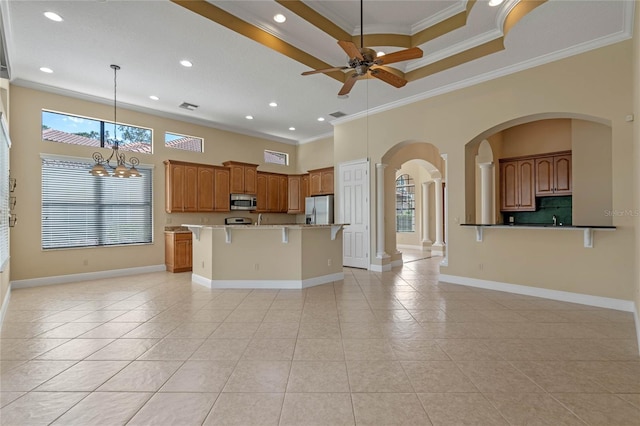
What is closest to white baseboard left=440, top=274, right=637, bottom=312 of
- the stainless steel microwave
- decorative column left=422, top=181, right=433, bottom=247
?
the stainless steel microwave

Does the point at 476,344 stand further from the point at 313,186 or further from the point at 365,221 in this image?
the point at 313,186

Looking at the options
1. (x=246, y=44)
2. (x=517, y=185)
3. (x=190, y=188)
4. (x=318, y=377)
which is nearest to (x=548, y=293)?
(x=517, y=185)

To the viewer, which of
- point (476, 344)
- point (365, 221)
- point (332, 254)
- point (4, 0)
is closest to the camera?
point (476, 344)

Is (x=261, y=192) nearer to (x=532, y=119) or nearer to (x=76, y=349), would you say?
(x=76, y=349)

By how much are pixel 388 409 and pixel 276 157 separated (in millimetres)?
8354

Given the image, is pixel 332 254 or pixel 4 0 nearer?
pixel 4 0

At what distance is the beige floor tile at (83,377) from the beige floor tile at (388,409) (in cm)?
195

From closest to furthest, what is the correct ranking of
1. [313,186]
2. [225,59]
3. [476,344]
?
[476,344]
[225,59]
[313,186]

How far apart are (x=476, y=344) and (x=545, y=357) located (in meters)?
0.54

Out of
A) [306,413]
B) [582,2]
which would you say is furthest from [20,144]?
[582,2]

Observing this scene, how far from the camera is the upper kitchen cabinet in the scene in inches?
311

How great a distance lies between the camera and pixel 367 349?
9.16 feet

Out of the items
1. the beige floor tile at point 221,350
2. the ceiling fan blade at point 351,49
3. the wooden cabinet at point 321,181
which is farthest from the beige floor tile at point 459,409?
the wooden cabinet at point 321,181

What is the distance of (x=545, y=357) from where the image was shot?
2.62 metres
